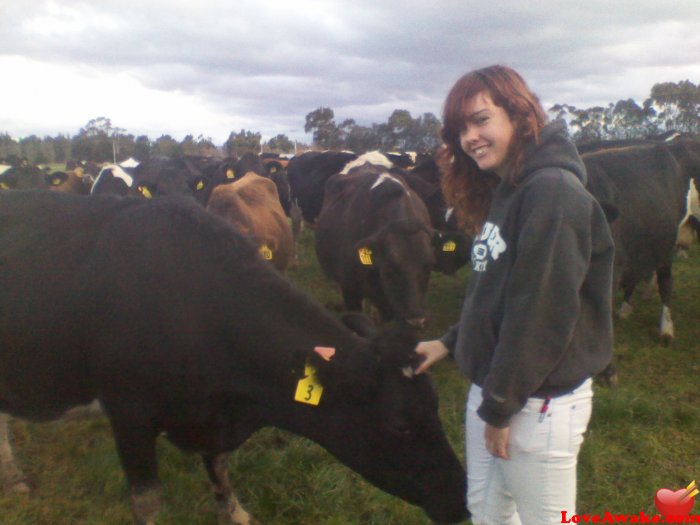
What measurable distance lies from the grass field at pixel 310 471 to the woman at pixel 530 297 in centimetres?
179

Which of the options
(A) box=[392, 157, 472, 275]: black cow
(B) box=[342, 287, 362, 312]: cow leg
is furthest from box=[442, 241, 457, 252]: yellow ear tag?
(B) box=[342, 287, 362, 312]: cow leg

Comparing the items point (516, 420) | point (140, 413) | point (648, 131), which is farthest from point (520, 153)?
point (648, 131)

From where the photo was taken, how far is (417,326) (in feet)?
17.9

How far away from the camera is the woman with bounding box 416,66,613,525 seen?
1.83 m

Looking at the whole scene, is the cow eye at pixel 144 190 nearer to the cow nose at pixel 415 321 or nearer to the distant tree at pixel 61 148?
the cow nose at pixel 415 321

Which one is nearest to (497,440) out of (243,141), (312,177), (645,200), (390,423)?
(390,423)

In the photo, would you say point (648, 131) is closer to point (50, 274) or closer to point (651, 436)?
point (651, 436)

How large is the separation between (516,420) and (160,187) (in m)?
10.1

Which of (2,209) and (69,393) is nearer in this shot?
(69,393)

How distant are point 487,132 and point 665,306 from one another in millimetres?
5601

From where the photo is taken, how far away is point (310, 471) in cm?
410

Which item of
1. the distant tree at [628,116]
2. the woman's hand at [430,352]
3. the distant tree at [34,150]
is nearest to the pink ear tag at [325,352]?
the woman's hand at [430,352]

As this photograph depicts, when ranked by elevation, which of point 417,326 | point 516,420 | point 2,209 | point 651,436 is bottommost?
point 651,436

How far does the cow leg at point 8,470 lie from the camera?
401 centimetres
